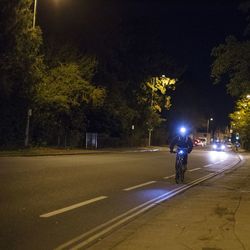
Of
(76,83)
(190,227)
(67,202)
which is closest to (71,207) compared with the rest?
(67,202)

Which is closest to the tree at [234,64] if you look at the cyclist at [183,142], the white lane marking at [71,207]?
the cyclist at [183,142]

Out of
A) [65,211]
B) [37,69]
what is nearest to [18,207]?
[65,211]

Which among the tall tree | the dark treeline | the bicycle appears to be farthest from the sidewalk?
the dark treeline

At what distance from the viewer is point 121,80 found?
6144 centimetres

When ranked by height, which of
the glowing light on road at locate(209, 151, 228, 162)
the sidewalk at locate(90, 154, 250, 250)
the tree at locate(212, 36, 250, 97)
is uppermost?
the tree at locate(212, 36, 250, 97)

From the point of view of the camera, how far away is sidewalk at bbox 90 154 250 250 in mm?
8469

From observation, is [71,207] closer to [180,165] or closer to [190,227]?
[190,227]

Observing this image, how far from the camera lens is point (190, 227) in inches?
396

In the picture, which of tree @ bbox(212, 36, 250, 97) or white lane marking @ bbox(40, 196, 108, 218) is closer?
white lane marking @ bbox(40, 196, 108, 218)

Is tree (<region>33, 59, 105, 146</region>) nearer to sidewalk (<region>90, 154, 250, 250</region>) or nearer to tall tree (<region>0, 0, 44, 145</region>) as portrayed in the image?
tall tree (<region>0, 0, 44, 145</region>)

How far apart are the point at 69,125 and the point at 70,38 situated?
732cm

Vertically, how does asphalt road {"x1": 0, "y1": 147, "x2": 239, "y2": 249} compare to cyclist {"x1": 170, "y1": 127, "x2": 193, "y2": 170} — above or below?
below

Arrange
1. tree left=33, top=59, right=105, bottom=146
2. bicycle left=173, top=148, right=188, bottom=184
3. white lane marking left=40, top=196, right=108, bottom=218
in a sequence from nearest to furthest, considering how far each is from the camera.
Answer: white lane marking left=40, top=196, right=108, bottom=218, bicycle left=173, top=148, right=188, bottom=184, tree left=33, top=59, right=105, bottom=146

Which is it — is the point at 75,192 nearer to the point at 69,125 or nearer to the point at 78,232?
the point at 78,232
